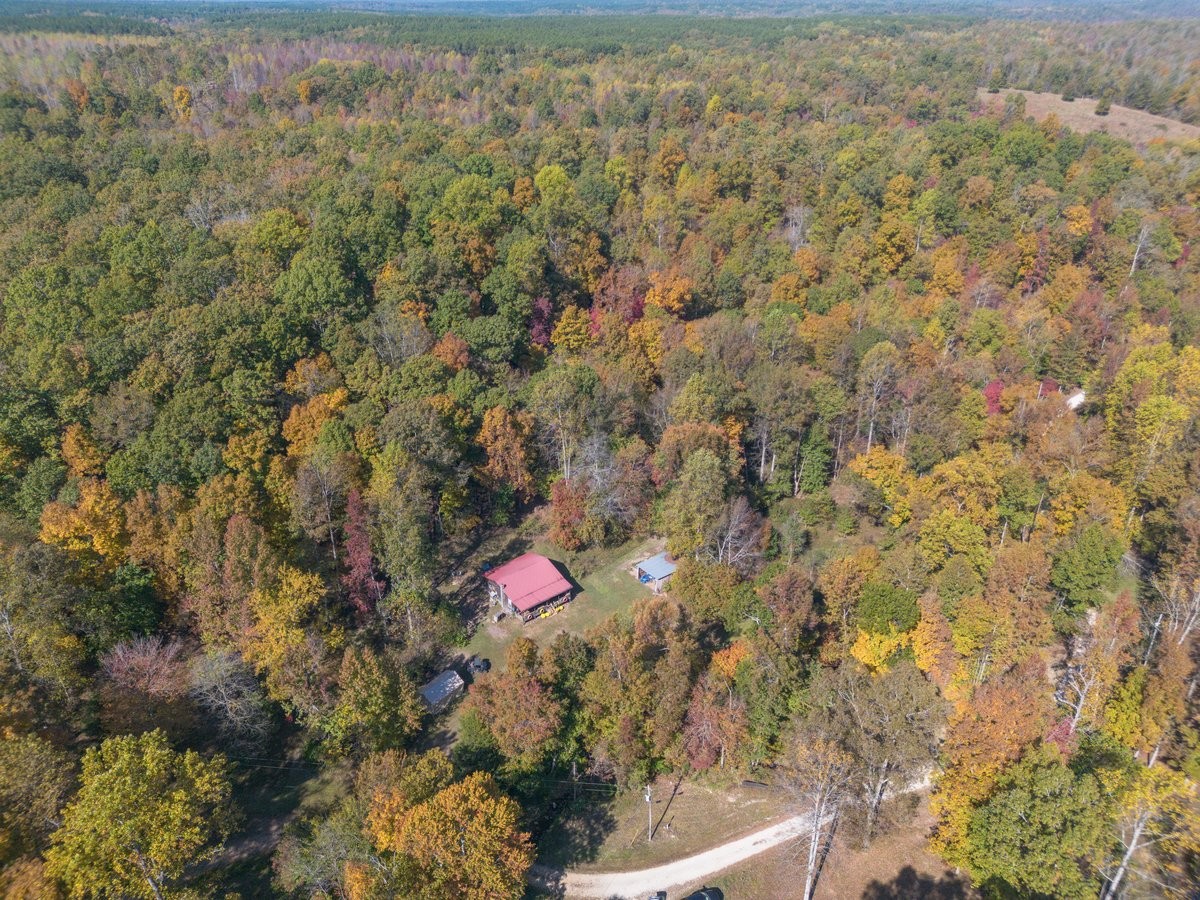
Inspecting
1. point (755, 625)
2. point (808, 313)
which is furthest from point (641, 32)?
point (755, 625)

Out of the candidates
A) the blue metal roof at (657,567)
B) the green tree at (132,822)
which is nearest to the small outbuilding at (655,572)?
the blue metal roof at (657,567)

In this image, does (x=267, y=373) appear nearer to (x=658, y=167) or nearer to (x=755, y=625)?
(x=755, y=625)

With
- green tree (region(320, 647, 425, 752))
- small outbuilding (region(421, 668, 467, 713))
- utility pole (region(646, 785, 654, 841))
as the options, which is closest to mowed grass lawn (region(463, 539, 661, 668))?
small outbuilding (region(421, 668, 467, 713))

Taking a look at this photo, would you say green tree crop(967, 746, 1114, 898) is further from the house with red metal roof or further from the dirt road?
the house with red metal roof

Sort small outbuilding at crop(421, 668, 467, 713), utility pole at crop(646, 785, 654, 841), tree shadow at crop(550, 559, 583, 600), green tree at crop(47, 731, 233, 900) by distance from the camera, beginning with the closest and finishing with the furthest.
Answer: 1. green tree at crop(47, 731, 233, 900)
2. utility pole at crop(646, 785, 654, 841)
3. small outbuilding at crop(421, 668, 467, 713)
4. tree shadow at crop(550, 559, 583, 600)

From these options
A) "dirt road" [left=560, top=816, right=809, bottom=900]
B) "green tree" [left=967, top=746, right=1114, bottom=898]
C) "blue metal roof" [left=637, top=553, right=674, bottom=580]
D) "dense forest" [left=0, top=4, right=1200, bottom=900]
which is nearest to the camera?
"green tree" [left=967, top=746, right=1114, bottom=898]

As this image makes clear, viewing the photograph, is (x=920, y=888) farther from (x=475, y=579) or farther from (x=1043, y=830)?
(x=475, y=579)

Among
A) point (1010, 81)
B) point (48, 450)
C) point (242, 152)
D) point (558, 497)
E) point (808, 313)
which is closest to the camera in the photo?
point (48, 450)
